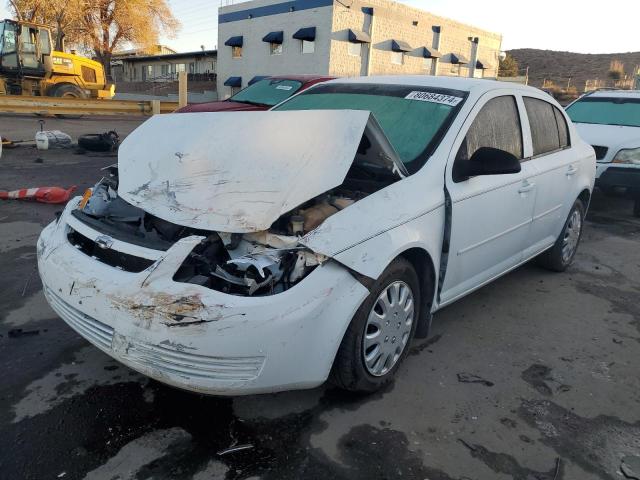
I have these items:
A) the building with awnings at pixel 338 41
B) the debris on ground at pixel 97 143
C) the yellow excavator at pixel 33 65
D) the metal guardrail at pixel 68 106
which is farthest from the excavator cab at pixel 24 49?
the building with awnings at pixel 338 41

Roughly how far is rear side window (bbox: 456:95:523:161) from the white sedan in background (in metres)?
4.40

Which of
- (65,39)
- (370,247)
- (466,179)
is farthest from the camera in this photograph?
(65,39)

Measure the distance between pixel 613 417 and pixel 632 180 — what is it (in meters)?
5.63

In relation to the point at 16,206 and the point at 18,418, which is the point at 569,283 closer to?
the point at 18,418

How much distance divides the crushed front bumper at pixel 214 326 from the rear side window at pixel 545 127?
2581 millimetres

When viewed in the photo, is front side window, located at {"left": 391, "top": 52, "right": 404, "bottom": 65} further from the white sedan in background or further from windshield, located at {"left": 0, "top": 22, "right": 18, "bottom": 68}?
the white sedan in background

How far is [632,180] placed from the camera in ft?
24.3

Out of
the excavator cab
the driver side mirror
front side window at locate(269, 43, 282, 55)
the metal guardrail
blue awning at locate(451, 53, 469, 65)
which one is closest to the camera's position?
the driver side mirror

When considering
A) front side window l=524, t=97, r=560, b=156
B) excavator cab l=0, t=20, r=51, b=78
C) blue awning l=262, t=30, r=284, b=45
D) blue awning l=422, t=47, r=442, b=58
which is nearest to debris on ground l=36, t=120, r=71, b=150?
excavator cab l=0, t=20, r=51, b=78

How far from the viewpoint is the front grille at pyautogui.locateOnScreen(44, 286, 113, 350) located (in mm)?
2429

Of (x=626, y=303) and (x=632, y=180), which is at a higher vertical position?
(x=632, y=180)

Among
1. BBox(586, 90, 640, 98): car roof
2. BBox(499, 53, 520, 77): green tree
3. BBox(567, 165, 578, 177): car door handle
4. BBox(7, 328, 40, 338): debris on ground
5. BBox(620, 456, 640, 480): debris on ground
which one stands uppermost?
BBox(499, 53, 520, 77): green tree

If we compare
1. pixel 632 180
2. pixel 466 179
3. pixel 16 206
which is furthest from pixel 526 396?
pixel 16 206

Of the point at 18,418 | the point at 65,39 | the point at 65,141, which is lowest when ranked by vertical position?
the point at 18,418
